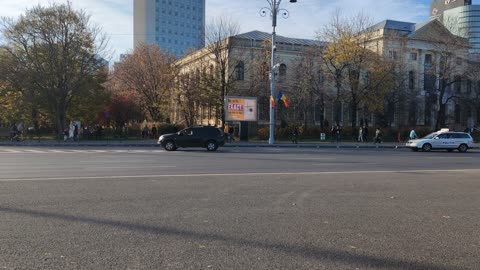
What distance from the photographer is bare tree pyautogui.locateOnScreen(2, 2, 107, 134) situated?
129 ft

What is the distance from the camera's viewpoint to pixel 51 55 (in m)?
39.3

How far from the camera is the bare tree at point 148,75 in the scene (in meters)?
53.9

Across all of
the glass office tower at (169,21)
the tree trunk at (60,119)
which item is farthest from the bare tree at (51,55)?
the glass office tower at (169,21)

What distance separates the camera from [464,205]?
28.7 feet

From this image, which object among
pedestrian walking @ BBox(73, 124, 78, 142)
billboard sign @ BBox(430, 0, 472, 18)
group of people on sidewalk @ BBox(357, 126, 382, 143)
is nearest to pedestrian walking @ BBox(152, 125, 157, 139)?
pedestrian walking @ BBox(73, 124, 78, 142)

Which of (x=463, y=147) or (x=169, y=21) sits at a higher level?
(x=169, y=21)

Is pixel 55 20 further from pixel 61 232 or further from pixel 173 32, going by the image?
pixel 173 32

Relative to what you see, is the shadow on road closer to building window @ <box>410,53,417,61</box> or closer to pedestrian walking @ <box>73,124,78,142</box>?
pedestrian walking @ <box>73,124,78,142</box>

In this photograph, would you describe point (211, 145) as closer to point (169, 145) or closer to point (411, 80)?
point (169, 145)

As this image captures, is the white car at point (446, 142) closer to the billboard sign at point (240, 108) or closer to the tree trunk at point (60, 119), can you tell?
the billboard sign at point (240, 108)

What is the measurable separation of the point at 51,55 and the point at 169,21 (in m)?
119

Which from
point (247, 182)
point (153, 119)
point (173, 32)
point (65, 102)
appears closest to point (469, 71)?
point (153, 119)

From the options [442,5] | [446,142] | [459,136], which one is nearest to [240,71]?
[446,142]

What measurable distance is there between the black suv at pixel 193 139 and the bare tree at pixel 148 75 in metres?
26.3
